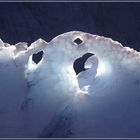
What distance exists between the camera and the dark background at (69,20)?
5.86 m

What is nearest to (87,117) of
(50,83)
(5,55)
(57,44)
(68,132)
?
(68,132)

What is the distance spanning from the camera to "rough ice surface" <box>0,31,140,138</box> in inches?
78.8

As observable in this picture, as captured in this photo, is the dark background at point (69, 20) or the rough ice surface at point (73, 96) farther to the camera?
the dark background at point (69, 20)

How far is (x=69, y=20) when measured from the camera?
588 centimetres

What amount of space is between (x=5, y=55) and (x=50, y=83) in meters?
0.29

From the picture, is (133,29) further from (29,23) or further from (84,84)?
(84,84)

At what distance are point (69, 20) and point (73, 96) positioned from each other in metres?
3.91

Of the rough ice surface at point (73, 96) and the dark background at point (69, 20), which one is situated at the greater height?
the dark background at point (69, 20)

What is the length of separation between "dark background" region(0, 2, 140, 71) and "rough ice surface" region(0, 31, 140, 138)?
12.2 feet

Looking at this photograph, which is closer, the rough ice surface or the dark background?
the rough ice surface

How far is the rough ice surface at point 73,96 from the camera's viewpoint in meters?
2.00

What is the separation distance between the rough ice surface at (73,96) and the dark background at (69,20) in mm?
3725

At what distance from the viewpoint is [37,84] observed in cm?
209

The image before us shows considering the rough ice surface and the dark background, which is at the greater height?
the dark background
